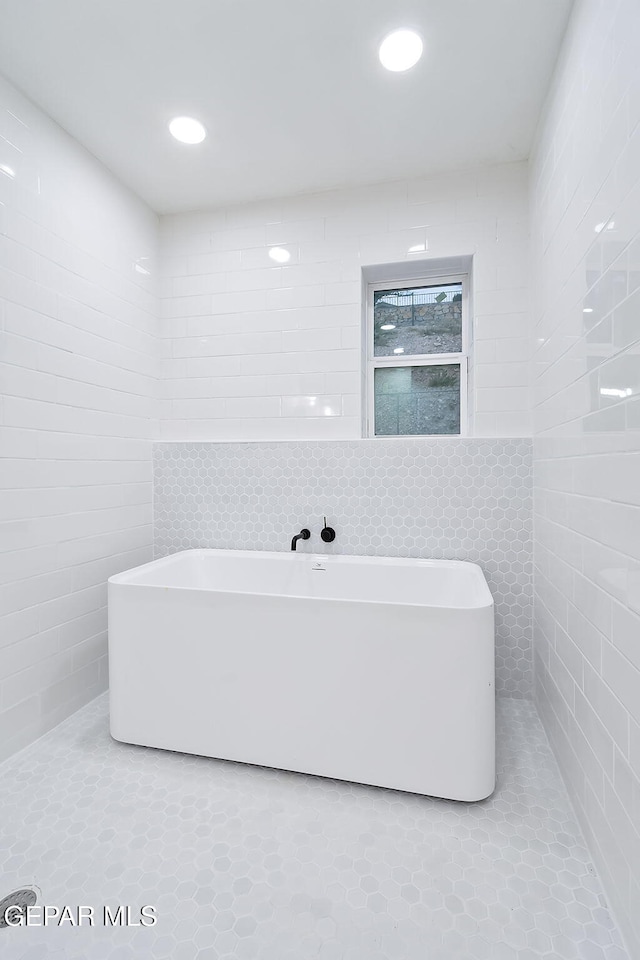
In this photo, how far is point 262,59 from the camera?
1806mm

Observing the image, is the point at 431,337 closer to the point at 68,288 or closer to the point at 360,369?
the point at 360,369

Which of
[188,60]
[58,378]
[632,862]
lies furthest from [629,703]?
[188,60]

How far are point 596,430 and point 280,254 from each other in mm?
2055

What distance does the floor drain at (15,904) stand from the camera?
3.88ft

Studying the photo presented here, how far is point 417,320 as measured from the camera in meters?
2.77

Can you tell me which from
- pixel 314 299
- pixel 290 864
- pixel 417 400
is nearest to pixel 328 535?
pixel 417 400

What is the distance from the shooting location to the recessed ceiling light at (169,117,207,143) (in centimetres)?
212

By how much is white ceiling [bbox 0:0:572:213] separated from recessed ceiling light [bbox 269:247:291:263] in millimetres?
335

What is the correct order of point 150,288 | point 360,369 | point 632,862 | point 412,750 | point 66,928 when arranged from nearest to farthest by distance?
point 632,862 < point 66,928 < point 412,750 < point 360,369 < point 150,288

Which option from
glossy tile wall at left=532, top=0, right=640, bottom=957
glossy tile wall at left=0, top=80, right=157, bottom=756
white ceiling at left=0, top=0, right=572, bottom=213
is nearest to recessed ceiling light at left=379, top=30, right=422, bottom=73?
white ceiling at left=0, top=0, right=572, bottom=213

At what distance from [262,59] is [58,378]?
1.53 metres

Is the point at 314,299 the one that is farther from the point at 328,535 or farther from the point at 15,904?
the point at 15,904

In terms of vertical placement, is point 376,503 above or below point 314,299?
below

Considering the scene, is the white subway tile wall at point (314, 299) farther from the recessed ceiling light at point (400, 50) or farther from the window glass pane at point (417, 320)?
the recessed ceiling light at point (400, 50)
